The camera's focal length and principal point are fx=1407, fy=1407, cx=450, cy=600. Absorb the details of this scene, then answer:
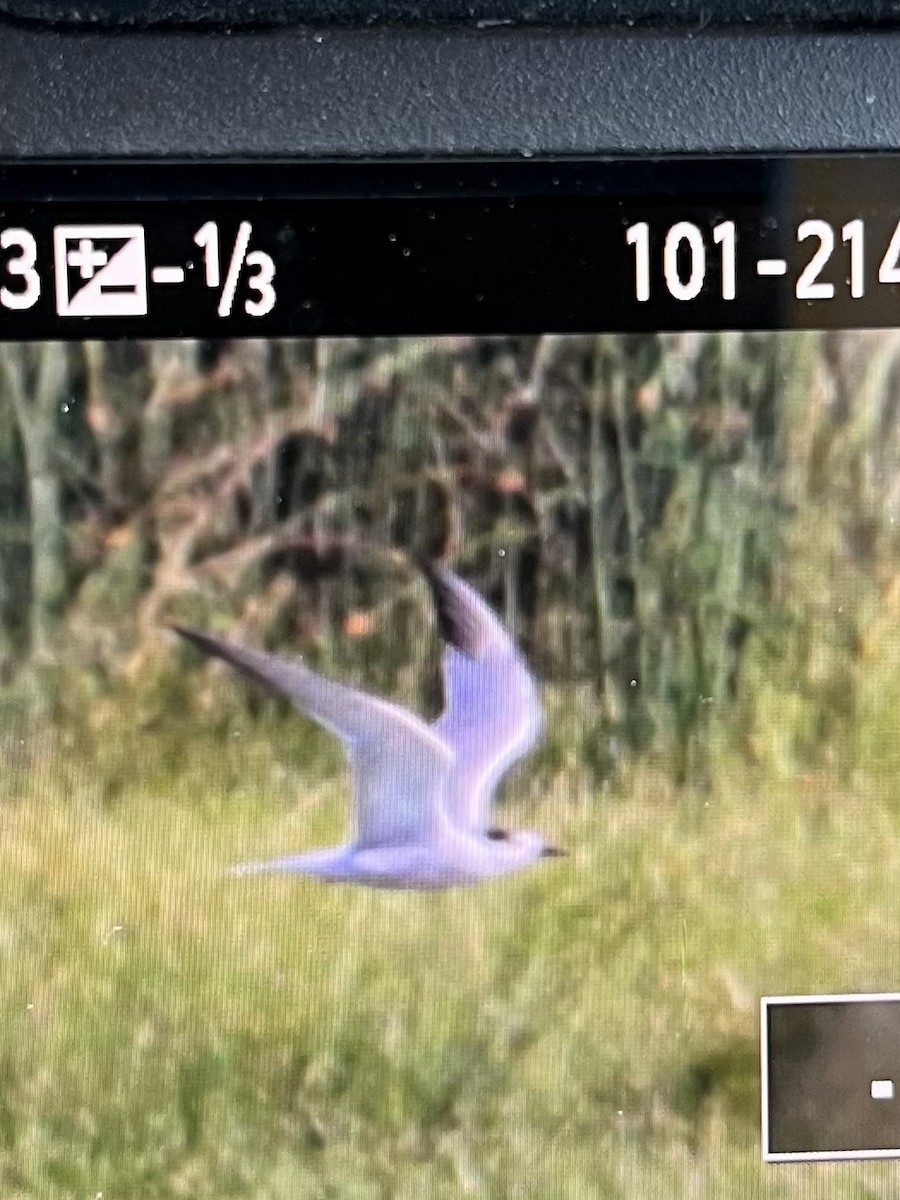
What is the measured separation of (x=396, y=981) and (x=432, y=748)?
16 centimetres

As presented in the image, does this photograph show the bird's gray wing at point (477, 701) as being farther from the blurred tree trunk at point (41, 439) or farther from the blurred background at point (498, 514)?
the blurred tree trunk at point (41, 439)

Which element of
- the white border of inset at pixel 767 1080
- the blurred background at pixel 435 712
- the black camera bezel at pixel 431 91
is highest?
the black camera bezel at pixel 431 91

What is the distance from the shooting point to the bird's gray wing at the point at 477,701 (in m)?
0.94

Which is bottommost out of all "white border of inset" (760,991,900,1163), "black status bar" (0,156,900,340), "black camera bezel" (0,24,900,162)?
"white border of inset" (760,991,900,1163)

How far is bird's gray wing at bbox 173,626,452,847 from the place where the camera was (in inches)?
37.3

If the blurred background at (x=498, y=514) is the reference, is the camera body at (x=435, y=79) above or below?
above

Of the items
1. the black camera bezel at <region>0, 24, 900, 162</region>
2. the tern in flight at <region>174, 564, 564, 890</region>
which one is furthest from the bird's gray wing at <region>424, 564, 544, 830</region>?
the black camera bezel at <region>0, 24, 900, 162</region>

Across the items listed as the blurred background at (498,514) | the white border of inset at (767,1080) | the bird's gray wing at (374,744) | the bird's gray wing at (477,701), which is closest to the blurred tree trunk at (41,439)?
the blurred background at (498,514)

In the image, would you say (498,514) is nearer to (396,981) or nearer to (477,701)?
(477,701)

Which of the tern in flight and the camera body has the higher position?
the camera body

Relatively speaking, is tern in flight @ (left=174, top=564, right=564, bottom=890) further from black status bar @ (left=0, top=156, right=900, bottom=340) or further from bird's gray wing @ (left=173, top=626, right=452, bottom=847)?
black status bar @ (left=0, top=156, right=900, bottom=340)

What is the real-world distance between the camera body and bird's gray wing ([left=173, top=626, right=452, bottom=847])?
1.10 feet

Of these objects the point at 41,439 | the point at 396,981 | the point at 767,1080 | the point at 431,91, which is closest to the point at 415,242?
the point at 431,91

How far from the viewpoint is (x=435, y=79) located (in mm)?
900
